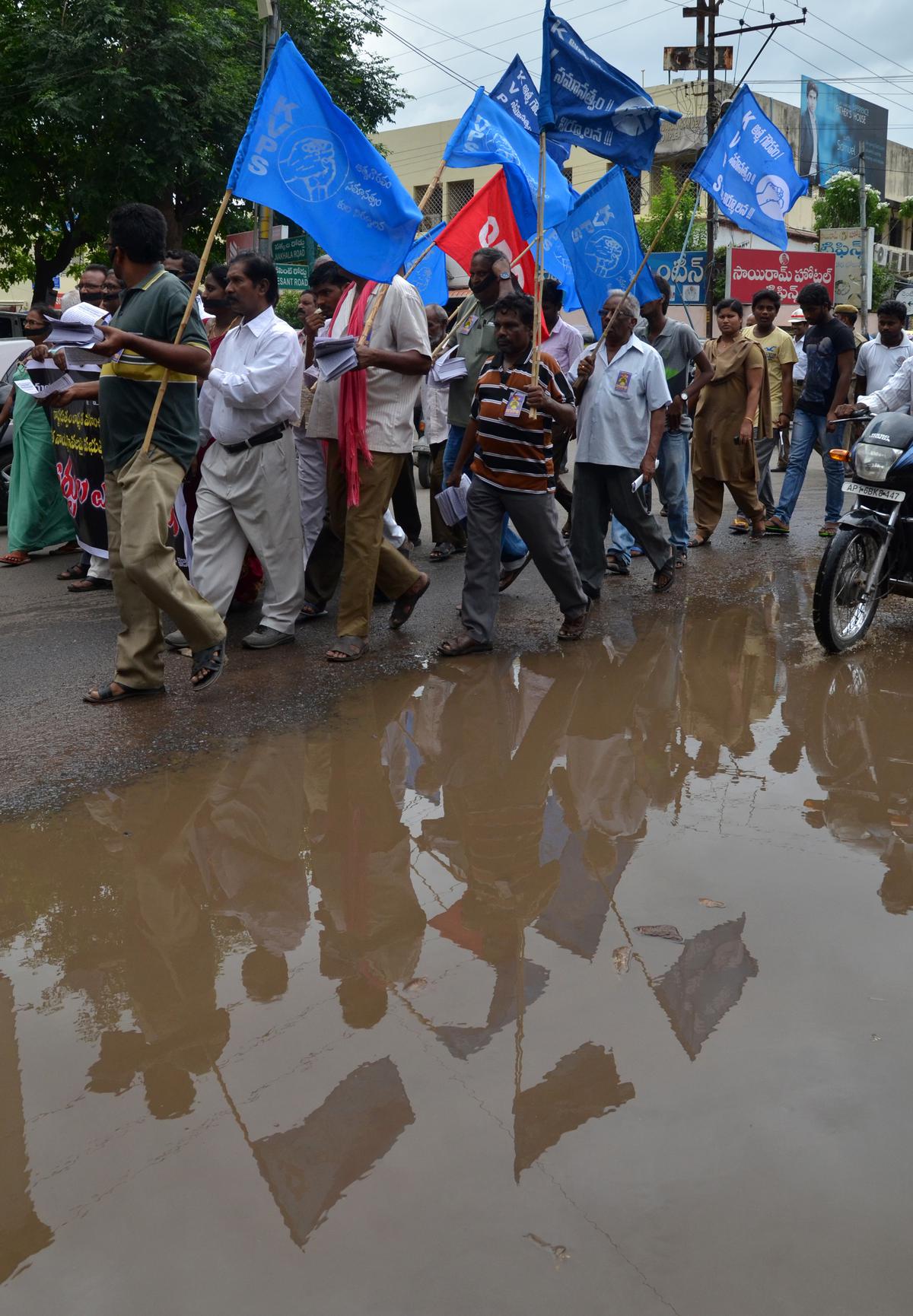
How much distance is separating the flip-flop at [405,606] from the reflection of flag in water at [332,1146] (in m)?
4.32

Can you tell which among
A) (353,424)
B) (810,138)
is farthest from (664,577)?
(810,138)

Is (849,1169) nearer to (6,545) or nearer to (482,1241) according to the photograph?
(482,1241)

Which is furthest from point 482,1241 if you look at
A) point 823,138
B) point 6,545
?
point 823,138

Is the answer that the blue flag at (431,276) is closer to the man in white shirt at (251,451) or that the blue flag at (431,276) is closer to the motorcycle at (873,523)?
the man in white shirt at (251,451)

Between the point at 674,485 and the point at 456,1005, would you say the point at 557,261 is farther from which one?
the point at 456,1005

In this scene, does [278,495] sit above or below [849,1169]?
above

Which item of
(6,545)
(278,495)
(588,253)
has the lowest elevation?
(6,545)

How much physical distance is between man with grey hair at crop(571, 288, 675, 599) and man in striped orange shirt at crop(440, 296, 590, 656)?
0.93 metres

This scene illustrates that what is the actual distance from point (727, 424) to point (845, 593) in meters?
3.82

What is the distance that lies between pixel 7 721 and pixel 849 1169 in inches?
156

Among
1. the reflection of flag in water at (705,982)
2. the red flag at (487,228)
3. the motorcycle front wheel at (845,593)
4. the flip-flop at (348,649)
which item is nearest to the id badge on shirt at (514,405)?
the flip-flop at (348,649)

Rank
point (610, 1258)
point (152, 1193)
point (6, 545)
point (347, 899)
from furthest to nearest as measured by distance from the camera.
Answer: point (6, 545)
point (347, 899)
point (152, 1193)
point (610, 1258)

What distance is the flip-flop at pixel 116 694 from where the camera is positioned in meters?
5.67

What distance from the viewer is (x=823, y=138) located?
58.3 metres
